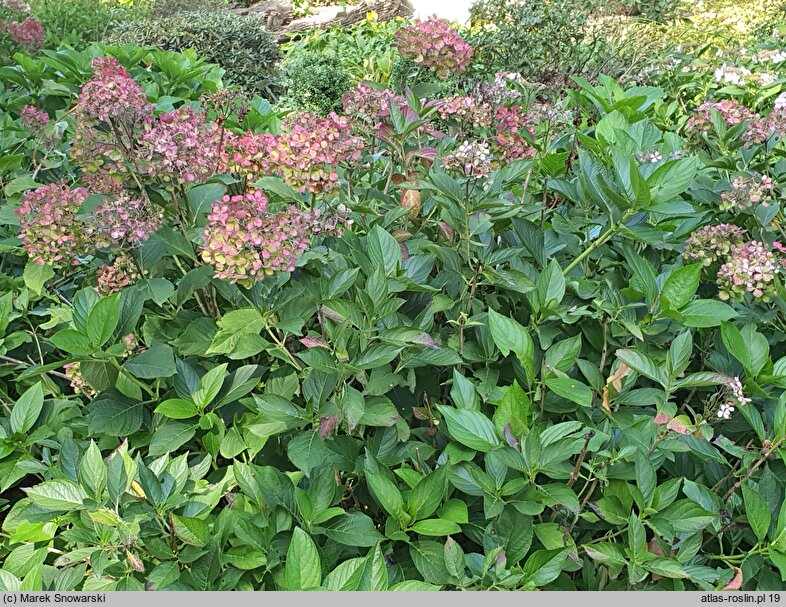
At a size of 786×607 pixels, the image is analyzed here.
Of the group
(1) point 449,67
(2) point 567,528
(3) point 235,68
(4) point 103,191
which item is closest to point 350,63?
(3) point 235,68

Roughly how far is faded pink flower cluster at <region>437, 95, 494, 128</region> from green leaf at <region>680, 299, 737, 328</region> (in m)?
0.70

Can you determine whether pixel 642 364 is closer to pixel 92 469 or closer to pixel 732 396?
pixel 732 396

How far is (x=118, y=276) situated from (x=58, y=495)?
1.44ft

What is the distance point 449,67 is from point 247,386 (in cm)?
118

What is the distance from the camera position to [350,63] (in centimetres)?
783

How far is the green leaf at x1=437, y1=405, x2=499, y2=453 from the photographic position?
1.19 meters

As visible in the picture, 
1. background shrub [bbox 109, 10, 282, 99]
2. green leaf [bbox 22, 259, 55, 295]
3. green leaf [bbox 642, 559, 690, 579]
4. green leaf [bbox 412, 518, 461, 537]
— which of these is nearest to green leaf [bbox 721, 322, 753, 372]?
green leaf [bbox 642, 559, 690, 579]

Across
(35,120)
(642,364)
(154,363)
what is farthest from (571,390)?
(35,120)

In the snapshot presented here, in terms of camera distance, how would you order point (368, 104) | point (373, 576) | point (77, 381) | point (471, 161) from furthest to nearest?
point (368, 104) → point (77, 381) → point (471, 161) → point (373, 576)

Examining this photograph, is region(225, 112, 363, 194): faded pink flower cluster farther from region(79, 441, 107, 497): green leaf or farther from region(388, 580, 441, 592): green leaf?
region(388, 580, 441, 592): green leaf

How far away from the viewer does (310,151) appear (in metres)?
1.44

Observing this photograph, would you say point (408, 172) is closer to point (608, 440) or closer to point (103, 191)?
point (103, 191)

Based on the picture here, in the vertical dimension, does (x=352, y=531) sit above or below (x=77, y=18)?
below

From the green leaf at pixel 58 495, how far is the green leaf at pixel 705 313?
3.67ft
